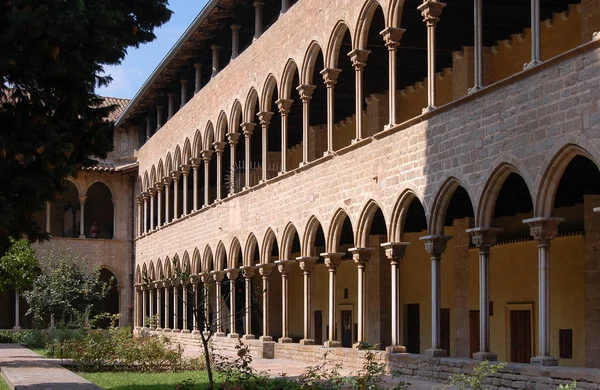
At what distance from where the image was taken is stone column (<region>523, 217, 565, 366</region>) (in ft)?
41.6

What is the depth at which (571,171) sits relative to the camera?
1493 cm

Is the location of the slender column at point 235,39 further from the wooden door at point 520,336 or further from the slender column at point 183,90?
the wooden door at point 520,336

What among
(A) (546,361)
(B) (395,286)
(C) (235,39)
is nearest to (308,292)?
(B) (395,286)

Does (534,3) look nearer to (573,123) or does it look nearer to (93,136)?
(573,123)

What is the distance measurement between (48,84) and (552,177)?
21.0 feet

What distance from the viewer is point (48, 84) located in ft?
38.3

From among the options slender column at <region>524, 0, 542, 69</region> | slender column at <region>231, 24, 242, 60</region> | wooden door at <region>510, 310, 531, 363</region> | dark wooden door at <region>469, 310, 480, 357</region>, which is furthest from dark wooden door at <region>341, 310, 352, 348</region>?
slender column at <region>524, 0, 542, 69</region>

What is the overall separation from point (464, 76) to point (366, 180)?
9.08ft

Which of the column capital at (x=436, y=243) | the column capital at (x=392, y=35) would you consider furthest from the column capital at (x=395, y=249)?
the column capital at (x=392, y=35)

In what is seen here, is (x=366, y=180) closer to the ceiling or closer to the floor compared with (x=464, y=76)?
closer to the floor

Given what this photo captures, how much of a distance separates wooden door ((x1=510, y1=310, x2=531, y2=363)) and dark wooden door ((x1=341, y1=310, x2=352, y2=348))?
7055mm

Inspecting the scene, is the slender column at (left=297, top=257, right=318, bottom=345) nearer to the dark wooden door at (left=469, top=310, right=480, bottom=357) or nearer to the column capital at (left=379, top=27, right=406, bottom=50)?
the dark wooden door at (left=469, top=310, right=480, bottom=357)

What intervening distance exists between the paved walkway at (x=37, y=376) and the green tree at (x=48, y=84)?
2.75 m

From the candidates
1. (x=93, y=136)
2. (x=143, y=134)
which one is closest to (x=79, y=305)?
(x=143, y=134)
